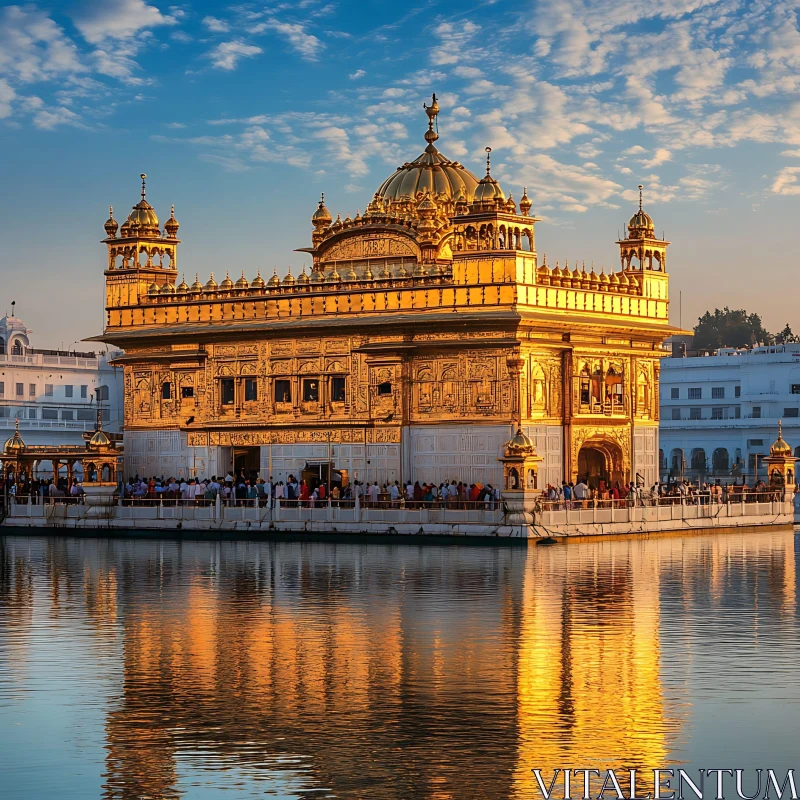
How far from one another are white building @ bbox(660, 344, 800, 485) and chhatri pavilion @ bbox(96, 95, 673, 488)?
3214 centimetres

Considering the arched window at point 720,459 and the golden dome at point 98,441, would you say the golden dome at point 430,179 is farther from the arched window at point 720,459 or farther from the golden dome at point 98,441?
the arched window at point 720,459

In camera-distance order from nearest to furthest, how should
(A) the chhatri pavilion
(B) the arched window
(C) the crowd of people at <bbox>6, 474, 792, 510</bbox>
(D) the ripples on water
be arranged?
(D) the ripples on water
(C) the crowd of people at <bbox>6, 474, 792, 510</bbox>
(A) the chhatri pavilion
(B) the arched window

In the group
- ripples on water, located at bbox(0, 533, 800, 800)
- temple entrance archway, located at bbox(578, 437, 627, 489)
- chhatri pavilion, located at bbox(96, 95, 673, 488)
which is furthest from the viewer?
temple entrance archway, located at bbox(578, 437, 627, 489)

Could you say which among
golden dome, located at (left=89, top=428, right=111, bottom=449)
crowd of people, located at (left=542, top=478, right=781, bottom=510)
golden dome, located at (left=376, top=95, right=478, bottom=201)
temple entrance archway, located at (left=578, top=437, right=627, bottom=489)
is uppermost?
golden dome, located at (left=376, top=95, right=478, bottom=201)

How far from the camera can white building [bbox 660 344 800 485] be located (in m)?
75.3

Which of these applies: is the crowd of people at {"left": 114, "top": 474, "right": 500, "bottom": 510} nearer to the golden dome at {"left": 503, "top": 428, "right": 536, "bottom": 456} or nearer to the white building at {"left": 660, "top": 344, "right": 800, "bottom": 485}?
the golden dome at {"left": 503, "top": 428, "right": 536, "bottom": 456}

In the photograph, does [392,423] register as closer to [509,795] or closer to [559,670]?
[559,670]

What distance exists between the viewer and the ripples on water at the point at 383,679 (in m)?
10.8

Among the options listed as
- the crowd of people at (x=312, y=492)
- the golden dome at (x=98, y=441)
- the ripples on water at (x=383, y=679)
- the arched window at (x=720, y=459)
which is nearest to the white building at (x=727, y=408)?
the arched window at (x=720, y=459)

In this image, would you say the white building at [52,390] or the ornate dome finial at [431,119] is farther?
the white building at [52,390]

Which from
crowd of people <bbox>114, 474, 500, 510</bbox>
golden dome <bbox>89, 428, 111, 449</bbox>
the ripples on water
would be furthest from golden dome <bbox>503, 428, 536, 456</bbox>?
golden dome <bbox>89, 428, 111, 449</bbox>

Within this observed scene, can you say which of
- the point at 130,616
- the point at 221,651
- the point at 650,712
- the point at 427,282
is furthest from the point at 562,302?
the point at 650,712

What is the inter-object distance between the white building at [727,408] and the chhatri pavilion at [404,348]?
32.1 meters

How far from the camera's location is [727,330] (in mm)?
115375
